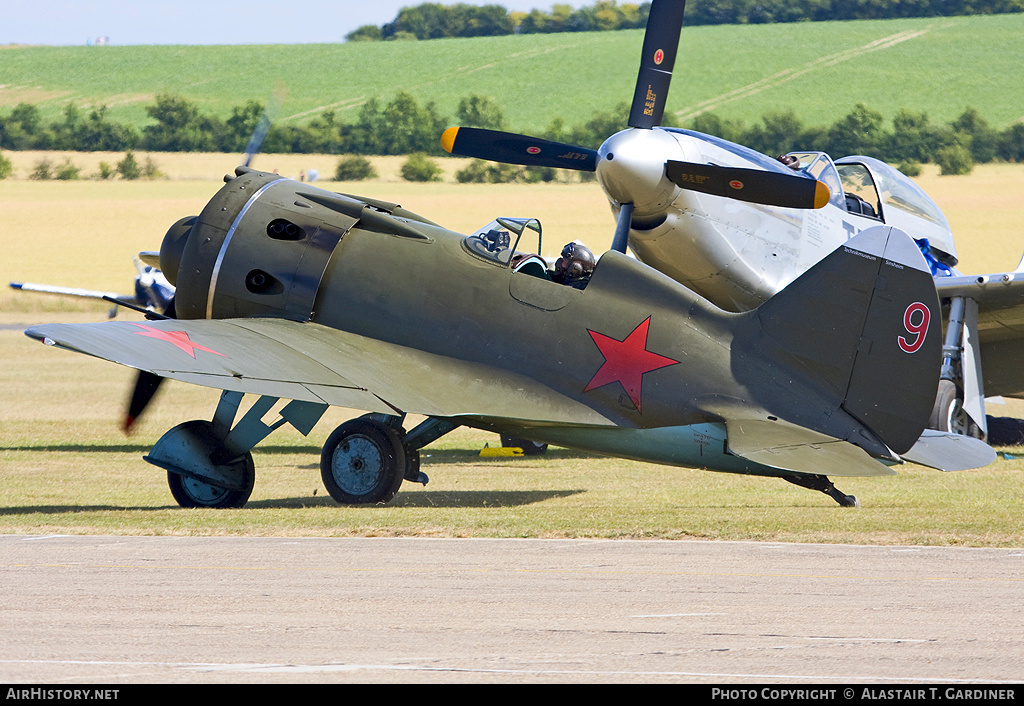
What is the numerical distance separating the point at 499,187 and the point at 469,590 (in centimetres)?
7023

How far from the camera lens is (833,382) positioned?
11.4 meters

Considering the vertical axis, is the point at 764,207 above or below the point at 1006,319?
above

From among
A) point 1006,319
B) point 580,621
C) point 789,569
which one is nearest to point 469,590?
point 580,621

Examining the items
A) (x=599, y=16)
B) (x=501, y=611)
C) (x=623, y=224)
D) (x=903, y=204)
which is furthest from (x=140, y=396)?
(x=599, y=16)

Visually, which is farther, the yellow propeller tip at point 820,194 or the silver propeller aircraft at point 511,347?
the yellow propeller tip at point 820,194

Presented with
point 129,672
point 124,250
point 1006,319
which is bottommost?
point 124,250

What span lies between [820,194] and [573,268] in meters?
2.86

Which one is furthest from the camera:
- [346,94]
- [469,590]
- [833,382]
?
[346,94]

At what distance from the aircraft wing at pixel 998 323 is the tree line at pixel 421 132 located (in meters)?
61.4

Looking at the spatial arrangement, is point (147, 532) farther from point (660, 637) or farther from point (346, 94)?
point (346, 94)

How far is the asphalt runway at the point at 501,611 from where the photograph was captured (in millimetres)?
5875

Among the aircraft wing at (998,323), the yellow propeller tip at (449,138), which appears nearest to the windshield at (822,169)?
the aircraft wing at (998,323)

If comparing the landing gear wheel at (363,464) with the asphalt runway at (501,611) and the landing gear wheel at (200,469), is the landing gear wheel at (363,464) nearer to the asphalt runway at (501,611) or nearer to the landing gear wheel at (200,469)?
the landing gear wheel at (200,469)

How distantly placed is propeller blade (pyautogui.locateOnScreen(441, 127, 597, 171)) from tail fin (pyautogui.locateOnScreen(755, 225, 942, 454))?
192 inches
